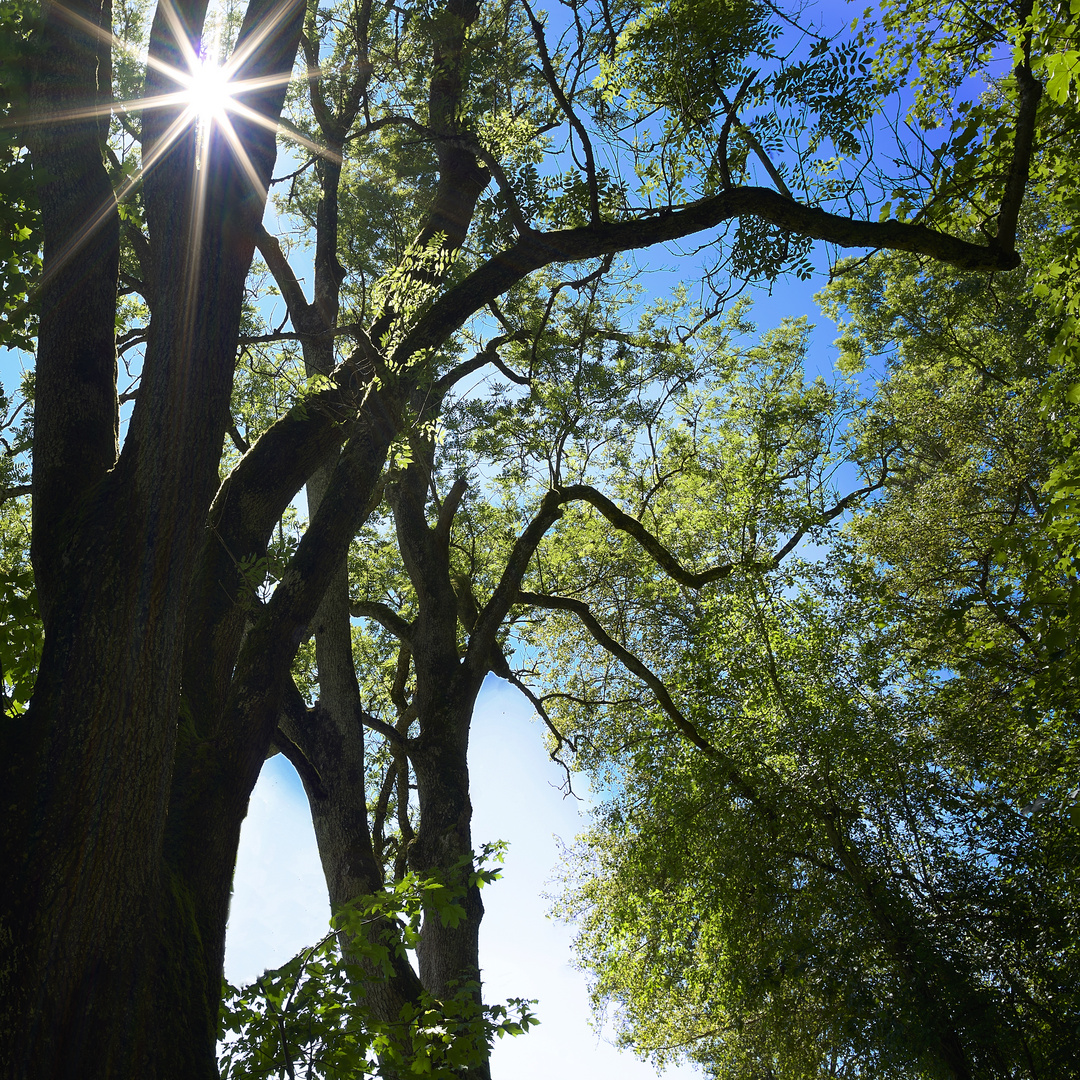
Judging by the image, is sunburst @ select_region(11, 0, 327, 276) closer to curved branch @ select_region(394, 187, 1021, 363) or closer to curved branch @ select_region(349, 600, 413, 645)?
curved branch @ select_region(394, 187, 1021, 363)

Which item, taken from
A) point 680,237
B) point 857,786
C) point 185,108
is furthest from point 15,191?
point 857,786

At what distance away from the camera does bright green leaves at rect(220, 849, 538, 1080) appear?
9.15ft

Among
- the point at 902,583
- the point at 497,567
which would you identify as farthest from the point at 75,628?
the point at 902,583

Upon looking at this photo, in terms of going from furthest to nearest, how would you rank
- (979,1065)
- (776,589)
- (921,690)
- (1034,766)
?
(776,589) < (921,690) < (1034,766) < (979,1065)

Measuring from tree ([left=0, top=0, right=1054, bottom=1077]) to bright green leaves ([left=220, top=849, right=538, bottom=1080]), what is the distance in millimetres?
306

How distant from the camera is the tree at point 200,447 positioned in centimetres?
231

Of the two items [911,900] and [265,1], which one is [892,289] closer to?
[911,900]

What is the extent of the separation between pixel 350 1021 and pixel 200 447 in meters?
2.20

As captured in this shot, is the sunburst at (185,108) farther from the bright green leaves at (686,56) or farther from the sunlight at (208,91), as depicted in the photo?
the bright green leaves at (686,56)

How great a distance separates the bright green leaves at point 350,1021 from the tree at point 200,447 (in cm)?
31

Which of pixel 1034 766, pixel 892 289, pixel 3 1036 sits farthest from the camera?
pixel 892 289

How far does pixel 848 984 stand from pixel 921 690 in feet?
8.96

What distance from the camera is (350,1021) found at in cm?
303

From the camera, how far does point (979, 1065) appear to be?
5.84 meters
